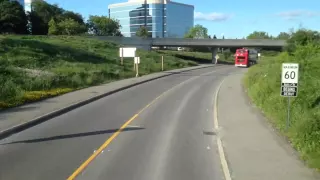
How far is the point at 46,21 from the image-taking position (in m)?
133

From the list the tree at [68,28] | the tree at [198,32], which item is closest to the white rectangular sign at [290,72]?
the tree at [68,28]

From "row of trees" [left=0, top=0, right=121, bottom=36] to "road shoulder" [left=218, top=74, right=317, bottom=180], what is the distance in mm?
Answer: 101621

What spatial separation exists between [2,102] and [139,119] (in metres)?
7.12

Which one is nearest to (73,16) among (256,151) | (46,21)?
(46,21)

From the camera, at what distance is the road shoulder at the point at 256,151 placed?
9.56 m

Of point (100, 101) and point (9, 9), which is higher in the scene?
point (9, 9)

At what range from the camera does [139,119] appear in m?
17.6

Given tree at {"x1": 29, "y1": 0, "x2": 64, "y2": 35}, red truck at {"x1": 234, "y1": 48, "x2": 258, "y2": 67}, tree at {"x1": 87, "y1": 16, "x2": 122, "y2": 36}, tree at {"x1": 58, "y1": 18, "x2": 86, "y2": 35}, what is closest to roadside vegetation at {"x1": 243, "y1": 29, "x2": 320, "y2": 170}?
red truck at {"x1": 234, "y1": 48, "x2": 258, "y2": 67}

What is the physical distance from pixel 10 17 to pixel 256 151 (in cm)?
10719

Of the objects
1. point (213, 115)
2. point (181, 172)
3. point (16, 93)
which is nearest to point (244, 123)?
point (213, 115)

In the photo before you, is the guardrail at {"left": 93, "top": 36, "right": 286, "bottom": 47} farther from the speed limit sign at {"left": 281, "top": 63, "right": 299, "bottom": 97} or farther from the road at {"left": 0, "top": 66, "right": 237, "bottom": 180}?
the speed limit sign at {"left": 281, "top": 63, "right": 299, "bottom": 97}

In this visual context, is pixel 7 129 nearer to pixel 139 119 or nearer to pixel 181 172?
pixel 139 119

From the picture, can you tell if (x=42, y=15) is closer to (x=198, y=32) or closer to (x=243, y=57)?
(x=198, y=32)

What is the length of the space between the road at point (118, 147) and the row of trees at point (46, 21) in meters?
98.5
